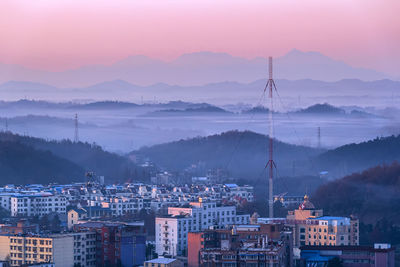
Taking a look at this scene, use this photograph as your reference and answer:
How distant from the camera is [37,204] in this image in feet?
108

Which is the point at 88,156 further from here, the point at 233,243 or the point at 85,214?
the point at 233,243

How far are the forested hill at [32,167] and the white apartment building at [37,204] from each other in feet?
31.7

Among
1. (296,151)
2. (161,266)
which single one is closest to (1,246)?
(161,266)

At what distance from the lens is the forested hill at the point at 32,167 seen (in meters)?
44.8

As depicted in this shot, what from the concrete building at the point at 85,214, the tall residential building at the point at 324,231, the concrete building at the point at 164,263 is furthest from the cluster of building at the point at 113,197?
the concrete building at the point at 164,263

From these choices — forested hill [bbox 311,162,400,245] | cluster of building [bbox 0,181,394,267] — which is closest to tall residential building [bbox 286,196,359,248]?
cluster of building [bbox 0,181,394,267]

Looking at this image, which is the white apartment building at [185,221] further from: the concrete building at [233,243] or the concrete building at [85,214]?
the concrete building at [85,214]

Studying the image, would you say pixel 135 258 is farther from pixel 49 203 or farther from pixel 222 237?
pixel 49 203

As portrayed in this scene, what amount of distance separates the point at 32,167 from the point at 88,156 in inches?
328

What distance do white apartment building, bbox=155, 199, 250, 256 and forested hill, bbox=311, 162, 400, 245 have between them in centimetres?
272

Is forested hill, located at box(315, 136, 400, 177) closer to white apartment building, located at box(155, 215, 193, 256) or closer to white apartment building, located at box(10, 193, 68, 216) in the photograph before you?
white apartment building, located at box(10, 193, 68, 216)

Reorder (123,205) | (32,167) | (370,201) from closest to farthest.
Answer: (370,201) < (123,205) < (32,167)

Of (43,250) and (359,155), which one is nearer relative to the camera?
(43,250)

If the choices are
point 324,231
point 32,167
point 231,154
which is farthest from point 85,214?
point 231,154
